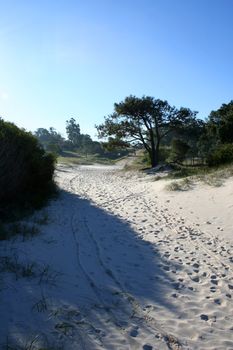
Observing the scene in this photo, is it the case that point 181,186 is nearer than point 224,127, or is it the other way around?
point 181,186

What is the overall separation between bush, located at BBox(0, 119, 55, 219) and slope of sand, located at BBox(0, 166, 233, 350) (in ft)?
6.79

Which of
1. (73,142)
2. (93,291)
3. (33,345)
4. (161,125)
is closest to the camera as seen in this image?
(33,345)

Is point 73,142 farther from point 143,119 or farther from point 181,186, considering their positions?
point 181,186

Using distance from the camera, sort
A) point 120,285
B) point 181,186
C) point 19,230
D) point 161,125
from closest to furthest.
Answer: point 120,285 < point 19,230 < point 181,186 < point 161,125

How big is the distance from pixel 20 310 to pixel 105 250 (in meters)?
3.35

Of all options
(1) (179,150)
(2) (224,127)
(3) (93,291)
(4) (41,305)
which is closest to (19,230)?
Result: (3) (93,291)

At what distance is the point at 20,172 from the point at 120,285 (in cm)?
754

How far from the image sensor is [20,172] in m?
12.0

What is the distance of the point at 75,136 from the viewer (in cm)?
13812

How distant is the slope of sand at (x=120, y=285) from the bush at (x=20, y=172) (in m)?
2.07

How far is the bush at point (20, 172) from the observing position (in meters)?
10.8

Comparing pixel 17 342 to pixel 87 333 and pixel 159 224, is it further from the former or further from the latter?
pixel 159 224

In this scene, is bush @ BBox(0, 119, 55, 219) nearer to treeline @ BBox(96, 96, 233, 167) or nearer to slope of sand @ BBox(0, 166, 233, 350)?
slope of sand @ BBox(0, 166, 233, 350)

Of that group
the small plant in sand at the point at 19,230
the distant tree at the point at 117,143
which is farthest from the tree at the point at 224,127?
the small plant in sand at the point at 19,230
